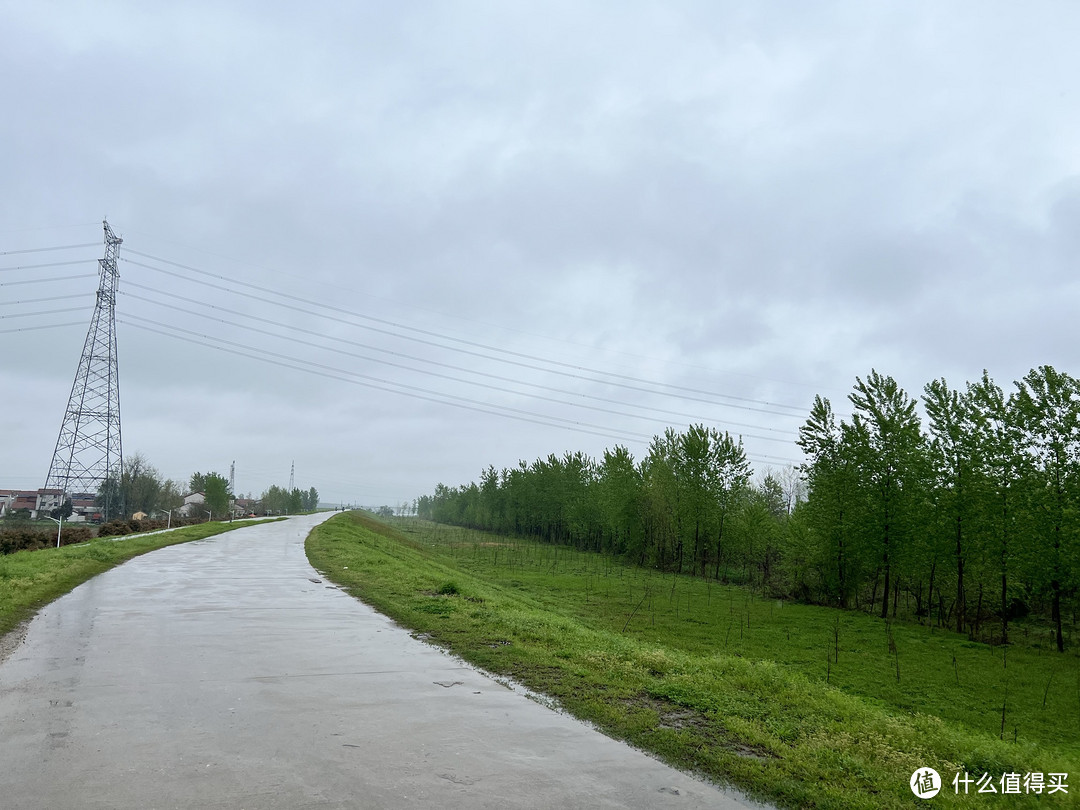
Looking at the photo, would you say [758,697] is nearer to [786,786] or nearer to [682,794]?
[786,786]

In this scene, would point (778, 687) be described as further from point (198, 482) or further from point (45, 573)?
point (198, 482)

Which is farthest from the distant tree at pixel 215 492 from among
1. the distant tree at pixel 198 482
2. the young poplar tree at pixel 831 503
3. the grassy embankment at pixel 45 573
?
the young poplar tree at pixel 831 503

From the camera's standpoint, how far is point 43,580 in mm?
17547

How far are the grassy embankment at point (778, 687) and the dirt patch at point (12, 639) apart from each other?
6404 millimetres

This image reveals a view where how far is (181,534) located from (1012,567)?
45.7m

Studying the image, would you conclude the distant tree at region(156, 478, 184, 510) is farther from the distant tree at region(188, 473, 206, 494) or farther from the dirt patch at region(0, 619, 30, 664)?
the dirt patch at region(0, 619, 30, 664)

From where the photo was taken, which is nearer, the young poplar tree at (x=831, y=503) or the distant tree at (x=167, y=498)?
the young poplar tree at (x=831, y=503)

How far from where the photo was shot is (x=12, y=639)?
35.0ft

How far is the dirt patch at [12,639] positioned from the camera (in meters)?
9.67

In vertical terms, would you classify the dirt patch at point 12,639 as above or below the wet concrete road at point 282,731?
below

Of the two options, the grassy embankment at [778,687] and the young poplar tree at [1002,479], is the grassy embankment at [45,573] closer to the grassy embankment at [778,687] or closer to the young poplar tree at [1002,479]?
the grassy embankment at [778,687]

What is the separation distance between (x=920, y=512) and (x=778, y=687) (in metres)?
29.6

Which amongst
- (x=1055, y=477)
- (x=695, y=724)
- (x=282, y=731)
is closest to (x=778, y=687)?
(x=695, y=724)

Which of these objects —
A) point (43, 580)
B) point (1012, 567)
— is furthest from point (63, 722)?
point (1012, 567)
